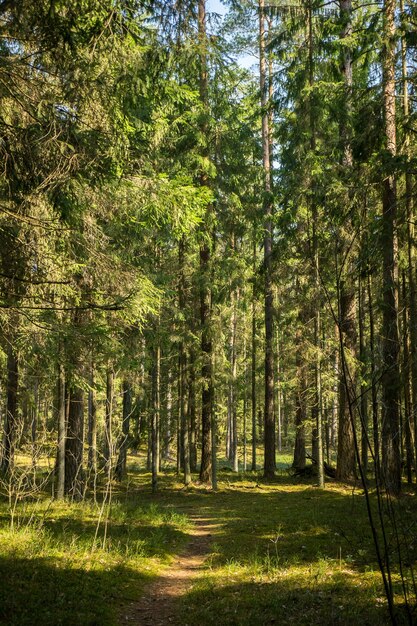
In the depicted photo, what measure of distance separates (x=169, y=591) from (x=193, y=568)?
119 cm

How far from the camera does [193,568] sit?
Result: 770 centimetres

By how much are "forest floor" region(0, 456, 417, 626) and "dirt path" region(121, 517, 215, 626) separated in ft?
0.06

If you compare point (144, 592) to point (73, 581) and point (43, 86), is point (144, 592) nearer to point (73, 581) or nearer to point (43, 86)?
point (73, 581)

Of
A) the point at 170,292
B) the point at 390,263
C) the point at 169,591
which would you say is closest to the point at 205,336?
the point at 170,292

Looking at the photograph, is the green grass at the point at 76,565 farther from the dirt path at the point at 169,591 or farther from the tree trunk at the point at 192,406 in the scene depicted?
the tree trunk at the point at 192,406

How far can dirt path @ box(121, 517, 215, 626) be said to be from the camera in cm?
552

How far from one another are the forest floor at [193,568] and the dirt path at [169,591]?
0.06ft

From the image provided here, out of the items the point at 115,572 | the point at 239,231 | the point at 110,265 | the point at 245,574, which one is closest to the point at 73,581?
the point at 115,572

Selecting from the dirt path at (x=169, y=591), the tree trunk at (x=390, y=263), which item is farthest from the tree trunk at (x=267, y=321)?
the dirt path at (x=169, y=591)

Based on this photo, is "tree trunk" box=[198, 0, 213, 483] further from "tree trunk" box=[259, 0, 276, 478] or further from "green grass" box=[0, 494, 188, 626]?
"green grass" box=[0, 494, 188, 626]

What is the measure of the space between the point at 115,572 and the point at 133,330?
6973mm

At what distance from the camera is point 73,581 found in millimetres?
5949

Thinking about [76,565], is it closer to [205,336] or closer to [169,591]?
[169,591]

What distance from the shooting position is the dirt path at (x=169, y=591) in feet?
18.1
